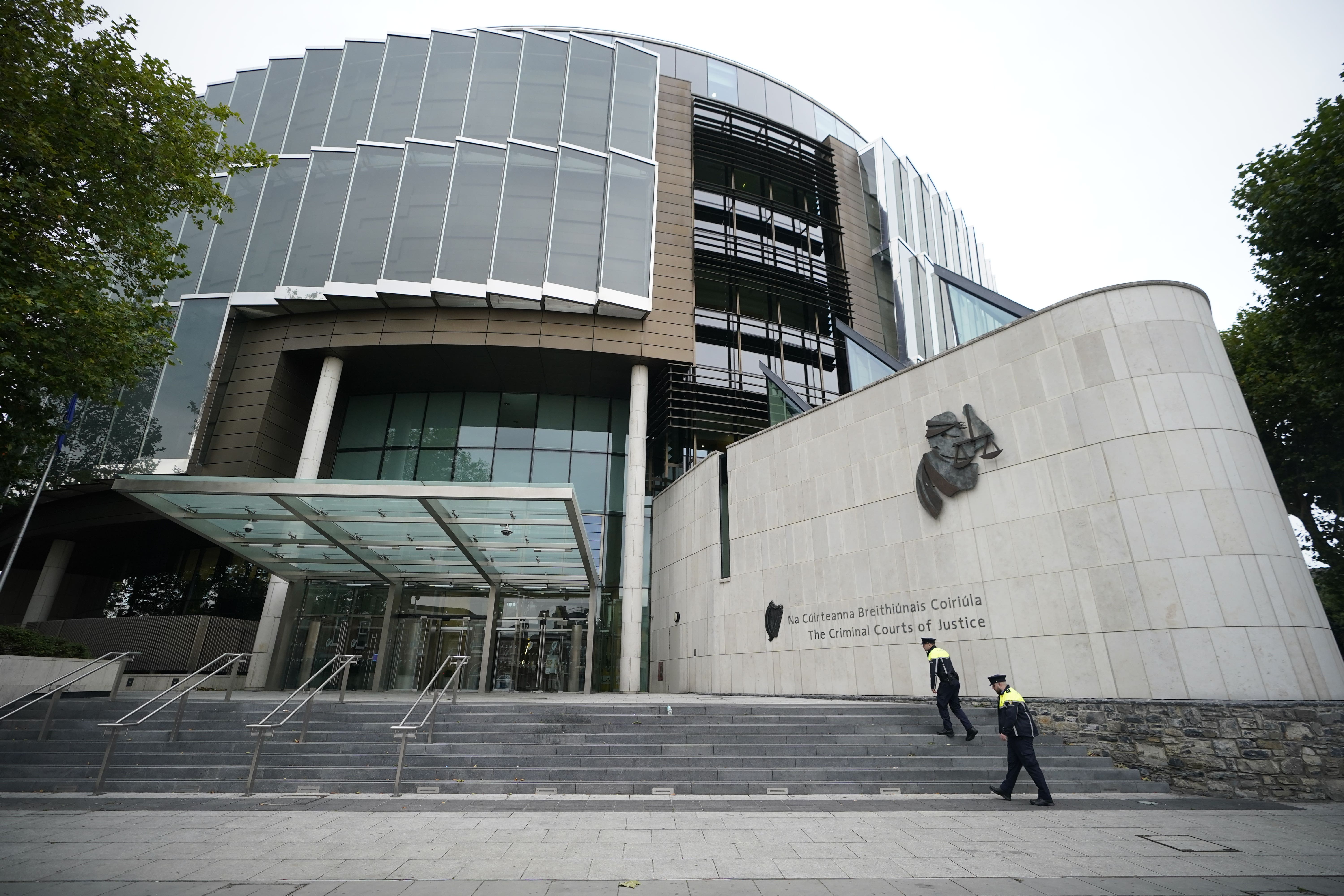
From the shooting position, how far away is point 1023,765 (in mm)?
8039

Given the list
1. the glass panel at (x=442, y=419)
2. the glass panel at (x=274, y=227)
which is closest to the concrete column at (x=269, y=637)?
the glass panel at (x=442, y=419)

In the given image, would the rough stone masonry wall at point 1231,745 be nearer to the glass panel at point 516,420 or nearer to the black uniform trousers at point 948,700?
the black uniform trousers at point 948,700

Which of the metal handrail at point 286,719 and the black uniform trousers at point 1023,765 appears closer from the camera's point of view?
the black uniform trousers at point 1023,765

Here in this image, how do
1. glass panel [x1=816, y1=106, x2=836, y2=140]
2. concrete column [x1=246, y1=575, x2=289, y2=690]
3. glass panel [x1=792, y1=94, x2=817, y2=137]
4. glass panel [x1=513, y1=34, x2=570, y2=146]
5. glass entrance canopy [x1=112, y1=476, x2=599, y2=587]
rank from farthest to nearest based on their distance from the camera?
glass panel [x1=816, y1=106, x2=836, y2=140], glass panel [x1=792, y1=94, x2=817, y2=137], glass panel [x1=513, y1=34, x2=570, y2=146], concrete column [x1=246, y1=575, x2=289, y2=690], glass entrance canopy [x1=112, y1=476, x2=599, y2=587]

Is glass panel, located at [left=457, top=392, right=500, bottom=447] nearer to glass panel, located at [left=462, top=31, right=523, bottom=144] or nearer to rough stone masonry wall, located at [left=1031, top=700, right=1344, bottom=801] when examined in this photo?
glass panel, located at [left=462, top=31, right=523, bottom=144]

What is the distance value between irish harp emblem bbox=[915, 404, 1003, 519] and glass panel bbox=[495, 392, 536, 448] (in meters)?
16.1

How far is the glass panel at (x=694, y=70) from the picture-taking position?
30844 millimetres

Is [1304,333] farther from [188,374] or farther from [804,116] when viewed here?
[188,374]

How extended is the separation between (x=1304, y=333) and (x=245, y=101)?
37591 millimetres

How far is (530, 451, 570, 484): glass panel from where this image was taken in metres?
24.6

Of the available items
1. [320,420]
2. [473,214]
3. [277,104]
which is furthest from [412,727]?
[277,104]

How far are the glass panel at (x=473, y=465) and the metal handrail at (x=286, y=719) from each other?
11089mm

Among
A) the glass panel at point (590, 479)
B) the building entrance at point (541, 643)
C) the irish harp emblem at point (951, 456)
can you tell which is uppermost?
the glass panel at point (590, 479)

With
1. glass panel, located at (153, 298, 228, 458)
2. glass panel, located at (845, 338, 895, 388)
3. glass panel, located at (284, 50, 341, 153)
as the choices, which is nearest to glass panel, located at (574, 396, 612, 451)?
glass panel, located at (845, 338, 895, 388)
